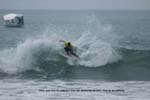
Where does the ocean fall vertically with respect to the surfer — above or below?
below

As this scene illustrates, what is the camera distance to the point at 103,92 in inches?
929

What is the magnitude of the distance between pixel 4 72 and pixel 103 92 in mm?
8846

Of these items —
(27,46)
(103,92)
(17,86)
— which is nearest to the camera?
(103,92)

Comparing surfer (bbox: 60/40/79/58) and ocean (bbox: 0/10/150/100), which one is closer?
ocean (bbox: 0/10/150/100)

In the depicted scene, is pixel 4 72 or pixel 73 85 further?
pixel 4 72

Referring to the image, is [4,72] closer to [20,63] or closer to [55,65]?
[20,63]

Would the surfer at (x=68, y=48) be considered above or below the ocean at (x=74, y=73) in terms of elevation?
above

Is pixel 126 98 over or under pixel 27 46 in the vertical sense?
under

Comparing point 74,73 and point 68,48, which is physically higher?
point 68,48

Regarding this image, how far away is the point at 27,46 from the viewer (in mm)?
34219

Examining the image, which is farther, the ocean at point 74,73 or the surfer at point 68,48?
the surfer at point 68,48

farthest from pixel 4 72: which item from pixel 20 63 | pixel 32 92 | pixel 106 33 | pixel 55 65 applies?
pixel 106 33

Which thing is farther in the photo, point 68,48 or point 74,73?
point 68,48

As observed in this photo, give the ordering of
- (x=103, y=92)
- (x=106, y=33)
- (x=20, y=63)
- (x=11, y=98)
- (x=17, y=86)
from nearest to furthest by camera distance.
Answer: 1. (x=11, y=98)
2. (x=103, y=92)
3. (x=17, y=86)
4. (x=20, y=63)
5. (x=106, y=33)
